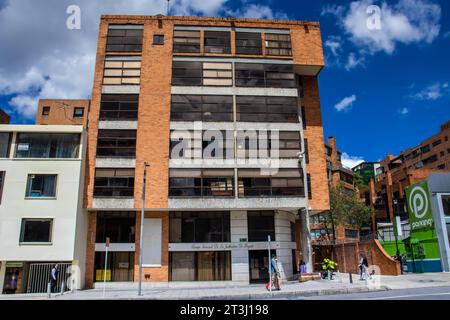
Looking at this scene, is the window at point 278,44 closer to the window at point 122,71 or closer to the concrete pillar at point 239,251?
the window at point 122,71

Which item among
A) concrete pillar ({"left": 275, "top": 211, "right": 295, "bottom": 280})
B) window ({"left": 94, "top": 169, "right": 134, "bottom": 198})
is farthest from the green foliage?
window ({"left": 94, "top": 169, "right": 134, "bottom": 198})

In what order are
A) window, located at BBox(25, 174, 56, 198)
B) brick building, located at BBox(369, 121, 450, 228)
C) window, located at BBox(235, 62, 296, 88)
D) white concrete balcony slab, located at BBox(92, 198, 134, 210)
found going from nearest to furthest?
1. window, located at BBox(25, 174, 56, 198)
2. white concrete balcony slab, located at BBox(92, 198, 134, 210)
3. window, located at BBox(235, 62, 296, 88)
4. brick building, located at BBox(369, 121, 450, 228)

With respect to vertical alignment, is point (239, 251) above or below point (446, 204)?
below

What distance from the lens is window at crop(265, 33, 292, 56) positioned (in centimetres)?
3172

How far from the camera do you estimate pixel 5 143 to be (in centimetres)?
2753

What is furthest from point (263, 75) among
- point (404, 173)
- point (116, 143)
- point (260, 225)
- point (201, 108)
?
point (404, 173)

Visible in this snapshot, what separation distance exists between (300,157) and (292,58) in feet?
27.6

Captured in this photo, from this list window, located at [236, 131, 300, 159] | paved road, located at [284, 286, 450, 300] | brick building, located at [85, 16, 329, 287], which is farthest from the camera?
window, located at [236, 131, 300, 159]

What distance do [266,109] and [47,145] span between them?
16.6 m

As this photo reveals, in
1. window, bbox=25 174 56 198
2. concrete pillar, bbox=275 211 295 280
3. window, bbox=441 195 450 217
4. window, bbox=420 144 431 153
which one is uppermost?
window, bbox=420 144 431 153

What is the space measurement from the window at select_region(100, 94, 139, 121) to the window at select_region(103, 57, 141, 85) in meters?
1.17

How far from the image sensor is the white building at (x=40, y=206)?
2533 centimetres

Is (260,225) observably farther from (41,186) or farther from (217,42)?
(41,186)

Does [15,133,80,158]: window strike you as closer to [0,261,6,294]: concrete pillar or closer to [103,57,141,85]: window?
[103,57,141,85]: window
